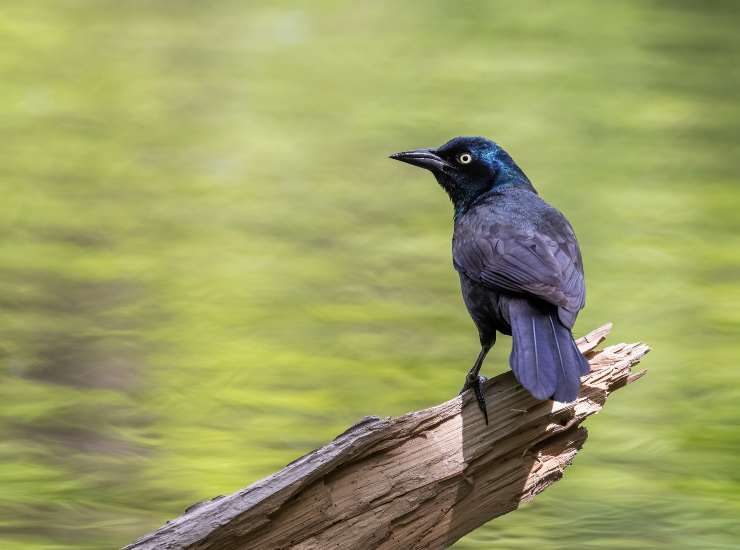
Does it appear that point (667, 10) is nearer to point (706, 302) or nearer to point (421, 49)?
point (421, 49)

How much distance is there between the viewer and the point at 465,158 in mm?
4500

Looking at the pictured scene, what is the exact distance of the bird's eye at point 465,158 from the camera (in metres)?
4.49

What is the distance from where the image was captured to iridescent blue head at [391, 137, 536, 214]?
4.47 m

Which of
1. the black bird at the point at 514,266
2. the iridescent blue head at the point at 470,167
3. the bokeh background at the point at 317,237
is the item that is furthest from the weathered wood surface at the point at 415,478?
the bokeh background at the point at 317,237

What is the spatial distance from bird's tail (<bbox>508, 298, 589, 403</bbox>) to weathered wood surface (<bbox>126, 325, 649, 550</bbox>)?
0.20 meters

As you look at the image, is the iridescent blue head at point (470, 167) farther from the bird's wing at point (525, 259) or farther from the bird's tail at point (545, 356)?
the bird's tail at point (545, 356)

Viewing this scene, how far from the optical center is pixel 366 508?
342 cm

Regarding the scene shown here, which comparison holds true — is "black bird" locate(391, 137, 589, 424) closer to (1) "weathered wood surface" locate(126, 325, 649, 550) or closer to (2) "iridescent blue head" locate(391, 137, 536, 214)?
(2) "iridescent blue head" locate(391, 137, 536, 214)

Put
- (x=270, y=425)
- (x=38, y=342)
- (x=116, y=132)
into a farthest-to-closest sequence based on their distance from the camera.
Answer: (x=116, y=132), (x=38, y=342), (x=270, y=425)

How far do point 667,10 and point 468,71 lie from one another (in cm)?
217

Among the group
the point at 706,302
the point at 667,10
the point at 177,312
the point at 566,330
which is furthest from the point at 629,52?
the point at 566,330

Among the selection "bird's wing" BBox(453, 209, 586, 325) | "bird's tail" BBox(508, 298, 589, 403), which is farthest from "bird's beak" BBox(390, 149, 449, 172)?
"bird's tail" BBox(508, 298, 589, 403)

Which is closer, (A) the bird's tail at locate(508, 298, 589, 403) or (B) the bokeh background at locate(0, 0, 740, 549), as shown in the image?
(A) the bird's tail at locate(508, 298, 589, 403)

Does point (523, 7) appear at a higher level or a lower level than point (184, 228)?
higher
